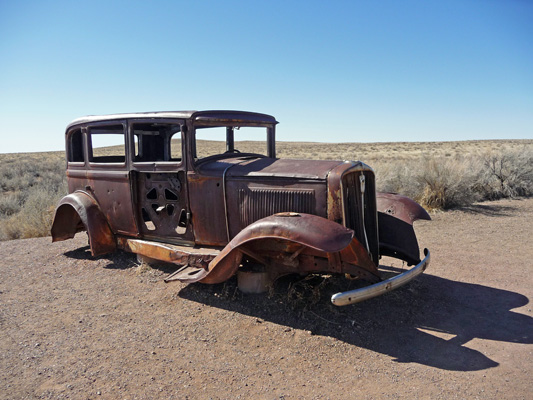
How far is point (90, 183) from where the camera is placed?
18.2 ft

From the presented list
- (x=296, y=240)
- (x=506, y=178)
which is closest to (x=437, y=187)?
(x=506, y=178)

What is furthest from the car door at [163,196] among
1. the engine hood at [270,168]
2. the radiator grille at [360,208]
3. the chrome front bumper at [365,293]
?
the chrome front bumper at [365,293]

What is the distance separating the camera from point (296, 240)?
3.31 metres

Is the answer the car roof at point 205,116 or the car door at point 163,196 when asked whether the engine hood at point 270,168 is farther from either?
the car roof at point 205,116

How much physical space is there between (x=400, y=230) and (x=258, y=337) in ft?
7.02

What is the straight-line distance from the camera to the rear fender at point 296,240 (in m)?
3.23

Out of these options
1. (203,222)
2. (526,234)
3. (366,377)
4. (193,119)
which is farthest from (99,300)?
(526,234)

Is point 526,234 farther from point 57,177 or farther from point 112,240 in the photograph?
point 57,177

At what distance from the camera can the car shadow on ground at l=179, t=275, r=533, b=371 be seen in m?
3.46

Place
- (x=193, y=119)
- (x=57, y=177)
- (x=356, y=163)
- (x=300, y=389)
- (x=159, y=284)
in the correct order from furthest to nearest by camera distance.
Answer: (x=57, y=177) → (x=159, y=284) → (x=193, y=119) → (x=356, y=163) → (x=300, y=389)

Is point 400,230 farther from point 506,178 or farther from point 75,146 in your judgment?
point 506,178

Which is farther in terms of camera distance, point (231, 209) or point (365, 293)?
point (231, 209)

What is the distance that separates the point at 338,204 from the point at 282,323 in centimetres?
123

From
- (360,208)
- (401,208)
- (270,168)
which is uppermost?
(270,168)
